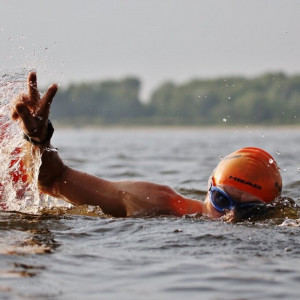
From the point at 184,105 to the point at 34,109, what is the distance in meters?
95.8

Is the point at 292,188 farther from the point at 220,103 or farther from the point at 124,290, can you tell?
the point at 220,103

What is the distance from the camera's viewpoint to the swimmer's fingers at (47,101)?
17.0ft

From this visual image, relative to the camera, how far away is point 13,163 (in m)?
5.97

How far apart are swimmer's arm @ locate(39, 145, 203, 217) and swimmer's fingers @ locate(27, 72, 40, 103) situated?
1.90ft

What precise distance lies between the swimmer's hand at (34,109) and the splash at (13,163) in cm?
40

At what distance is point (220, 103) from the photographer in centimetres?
9788

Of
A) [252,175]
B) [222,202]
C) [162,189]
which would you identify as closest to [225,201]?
[222,202]

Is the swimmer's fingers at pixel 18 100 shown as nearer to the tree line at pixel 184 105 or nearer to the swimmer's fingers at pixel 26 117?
the swimmer's fingers at pixel 26 117

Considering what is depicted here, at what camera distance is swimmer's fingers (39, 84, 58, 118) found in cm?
520

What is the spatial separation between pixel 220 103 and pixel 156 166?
277ft

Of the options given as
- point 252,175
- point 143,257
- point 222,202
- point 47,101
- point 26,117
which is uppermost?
point 47,101

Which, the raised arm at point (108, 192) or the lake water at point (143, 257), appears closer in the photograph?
the lake water at point (143, 257)

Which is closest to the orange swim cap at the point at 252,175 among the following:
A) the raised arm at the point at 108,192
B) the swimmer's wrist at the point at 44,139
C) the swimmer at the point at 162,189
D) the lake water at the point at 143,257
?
the swimmer at the point at 162,189

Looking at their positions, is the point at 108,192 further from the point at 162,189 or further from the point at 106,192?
the point at 162,189
